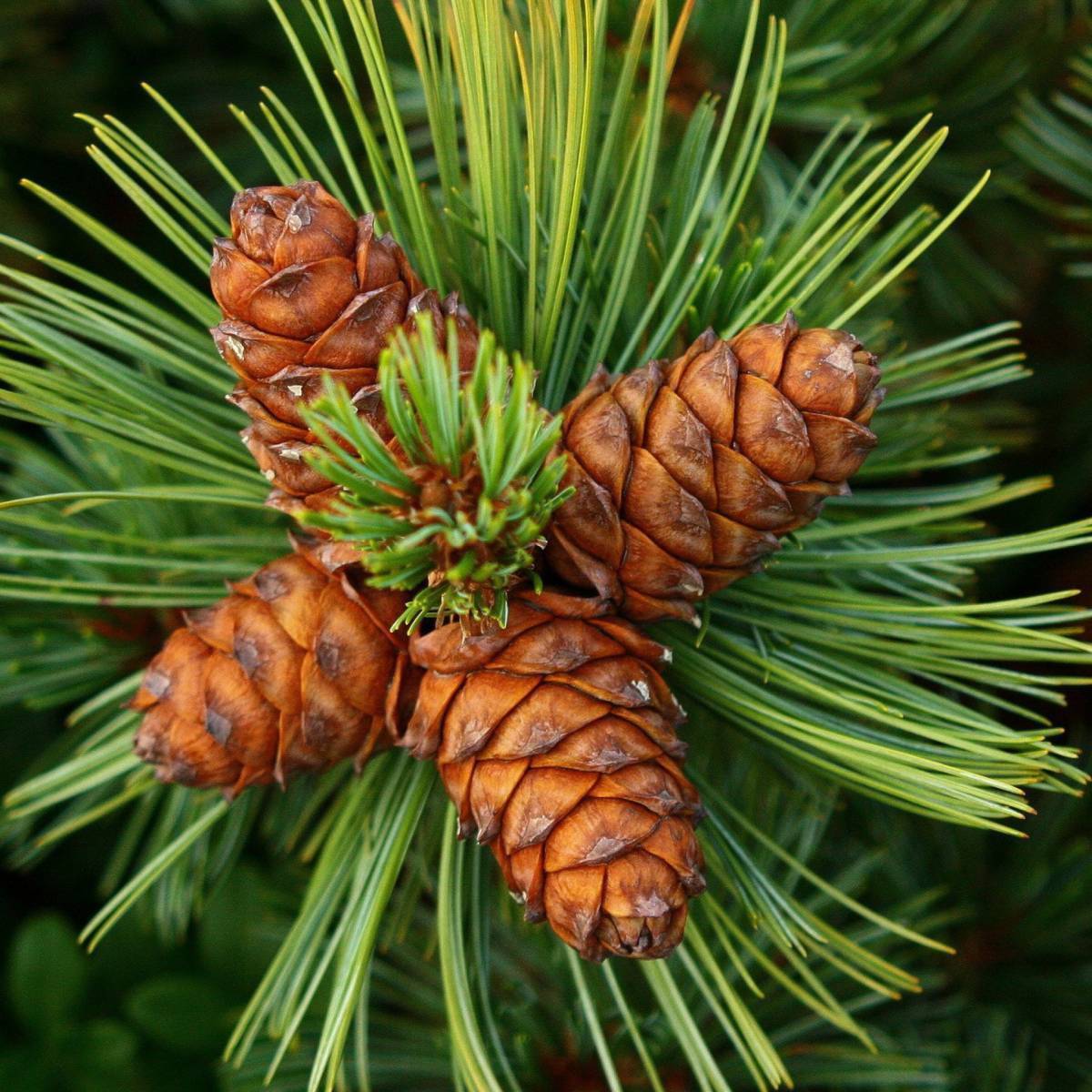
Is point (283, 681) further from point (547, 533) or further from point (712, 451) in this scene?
point (712, 451)

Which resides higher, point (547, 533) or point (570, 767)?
point (547, 533)

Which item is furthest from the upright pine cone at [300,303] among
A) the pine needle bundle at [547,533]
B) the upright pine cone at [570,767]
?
the upright pine cone at [570,767]

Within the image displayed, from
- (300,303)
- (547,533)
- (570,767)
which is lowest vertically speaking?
(570,767)

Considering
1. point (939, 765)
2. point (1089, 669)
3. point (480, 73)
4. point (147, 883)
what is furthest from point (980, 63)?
point (147, 883)

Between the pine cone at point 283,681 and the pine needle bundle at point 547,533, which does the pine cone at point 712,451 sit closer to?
the pine needle bundle at point 547,533

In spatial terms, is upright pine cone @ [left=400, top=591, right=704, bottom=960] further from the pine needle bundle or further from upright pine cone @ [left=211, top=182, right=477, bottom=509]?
upright pine cone @ [left=211, top=182, right=477, bottom=509]

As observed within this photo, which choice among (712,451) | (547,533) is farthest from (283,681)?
(712,451)
